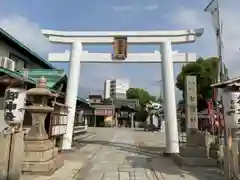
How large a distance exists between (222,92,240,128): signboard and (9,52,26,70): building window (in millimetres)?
12298

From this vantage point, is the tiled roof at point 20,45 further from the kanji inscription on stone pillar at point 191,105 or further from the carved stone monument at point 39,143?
the kanji inscription on stone pillar at point 191,105

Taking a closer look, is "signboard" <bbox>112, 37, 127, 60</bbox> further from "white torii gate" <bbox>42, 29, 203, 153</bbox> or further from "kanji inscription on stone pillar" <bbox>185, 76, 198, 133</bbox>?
"kanji inscription on stone pillar" <bbox>185, 76, 198, 133</bbox>

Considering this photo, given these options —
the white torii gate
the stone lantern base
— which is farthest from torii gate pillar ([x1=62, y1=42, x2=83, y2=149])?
the stone lantern base

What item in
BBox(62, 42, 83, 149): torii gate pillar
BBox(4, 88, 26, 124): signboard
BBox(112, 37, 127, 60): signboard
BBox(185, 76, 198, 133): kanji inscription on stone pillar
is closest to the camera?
BBox(4, 88, 26, 124): signboard

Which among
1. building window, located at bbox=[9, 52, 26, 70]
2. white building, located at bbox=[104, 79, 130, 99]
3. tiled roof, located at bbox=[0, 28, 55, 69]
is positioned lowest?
building window, located at bbox=[9, 52, 26, 70]

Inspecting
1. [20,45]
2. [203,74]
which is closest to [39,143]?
[20,45]

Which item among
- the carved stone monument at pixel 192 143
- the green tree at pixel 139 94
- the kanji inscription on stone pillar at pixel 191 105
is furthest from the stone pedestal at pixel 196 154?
the green tree at pixel 139 94

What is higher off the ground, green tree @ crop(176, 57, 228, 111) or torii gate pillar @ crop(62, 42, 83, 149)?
green tree @ crop(176, 57, 228, 111)

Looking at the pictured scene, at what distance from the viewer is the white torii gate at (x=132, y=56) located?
15055 mm

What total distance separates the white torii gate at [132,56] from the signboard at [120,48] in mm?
218

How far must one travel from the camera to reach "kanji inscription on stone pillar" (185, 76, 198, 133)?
13.5m

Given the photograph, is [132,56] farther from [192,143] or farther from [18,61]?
[18,61]

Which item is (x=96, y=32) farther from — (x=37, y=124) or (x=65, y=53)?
(x=37, y=124)

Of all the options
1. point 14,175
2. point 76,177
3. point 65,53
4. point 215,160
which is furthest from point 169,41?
point 14,175
